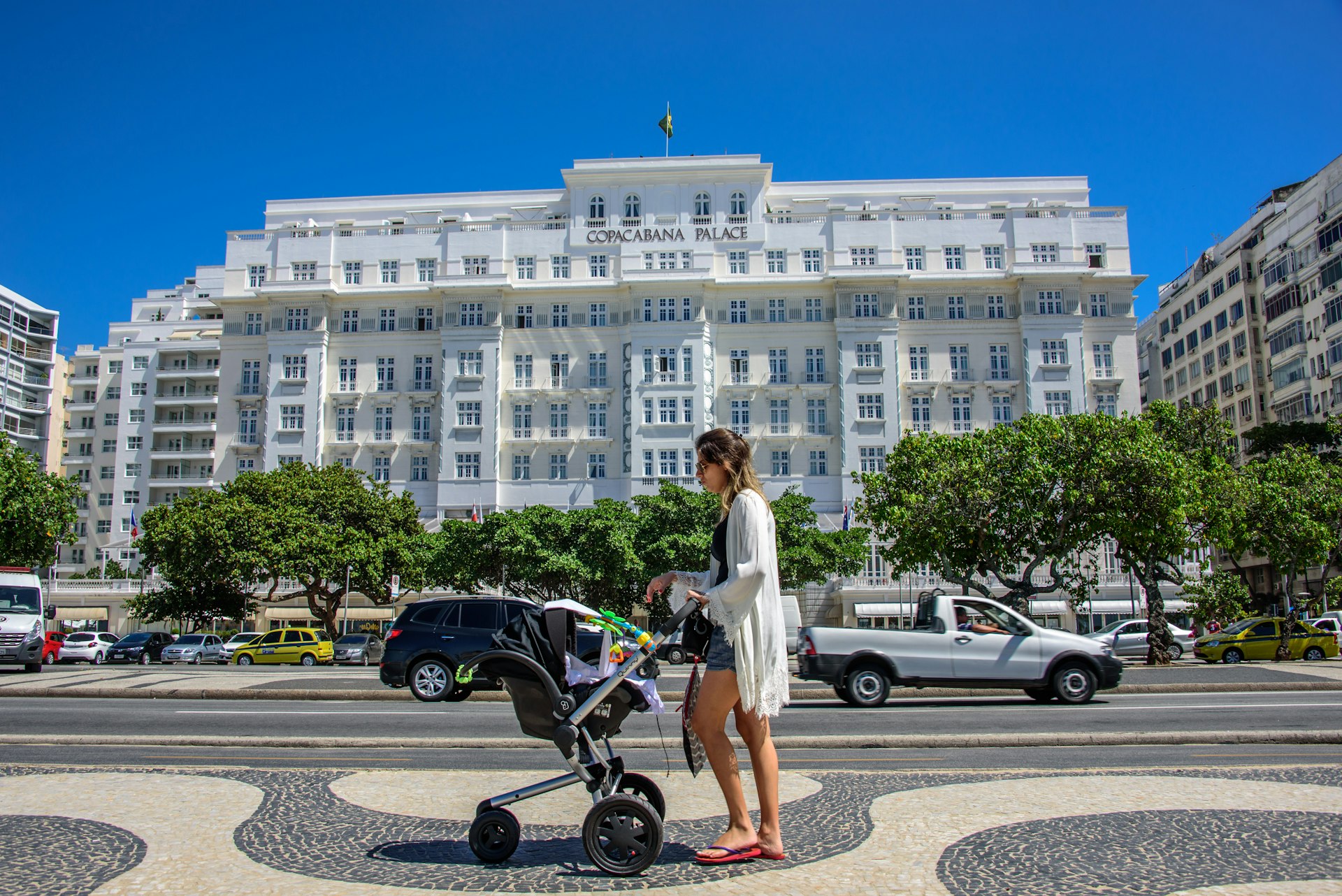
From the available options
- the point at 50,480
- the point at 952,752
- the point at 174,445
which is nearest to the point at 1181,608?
the point at 952,752

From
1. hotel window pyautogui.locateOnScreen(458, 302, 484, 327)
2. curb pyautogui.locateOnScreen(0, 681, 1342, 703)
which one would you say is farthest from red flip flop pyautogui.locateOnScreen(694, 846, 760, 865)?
hotel window pyautogui.locateOnScreen(458, 302, 484, 327)

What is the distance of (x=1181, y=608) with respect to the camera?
170 feet

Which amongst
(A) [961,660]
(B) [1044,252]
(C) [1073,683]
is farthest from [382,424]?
(C) [1073,683]

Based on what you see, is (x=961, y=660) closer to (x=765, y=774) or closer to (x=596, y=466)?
(x=765, y=774)

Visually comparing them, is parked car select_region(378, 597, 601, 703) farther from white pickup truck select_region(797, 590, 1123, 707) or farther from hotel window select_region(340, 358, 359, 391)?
hotel window select_region(340, 358, 359, 391)

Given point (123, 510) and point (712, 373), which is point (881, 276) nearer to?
point (712, 373)

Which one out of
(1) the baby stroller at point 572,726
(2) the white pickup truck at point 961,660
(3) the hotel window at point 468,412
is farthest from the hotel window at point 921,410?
(1) the baby stroller at point 572,726

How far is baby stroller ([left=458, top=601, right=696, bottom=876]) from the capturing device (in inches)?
186

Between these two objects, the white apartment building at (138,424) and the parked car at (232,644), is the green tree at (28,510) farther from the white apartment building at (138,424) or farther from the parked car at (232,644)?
the white apartment building at (138,424)

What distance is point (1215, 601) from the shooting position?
4484 centimetres

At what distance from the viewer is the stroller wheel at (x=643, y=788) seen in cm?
498

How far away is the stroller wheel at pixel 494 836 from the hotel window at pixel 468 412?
60.3 m

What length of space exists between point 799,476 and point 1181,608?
22.8 m

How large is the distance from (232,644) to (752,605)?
41689 millimetres
